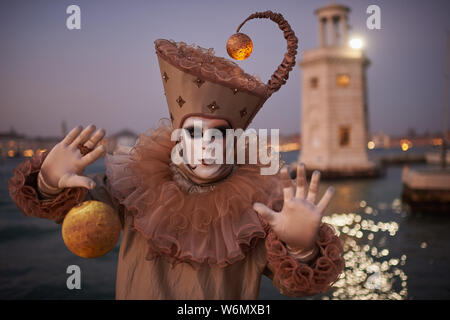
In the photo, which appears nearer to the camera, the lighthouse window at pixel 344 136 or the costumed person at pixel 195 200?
the costumed person at pixel 195 200

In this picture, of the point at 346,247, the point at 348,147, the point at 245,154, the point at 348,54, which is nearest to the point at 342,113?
the point at 348,147

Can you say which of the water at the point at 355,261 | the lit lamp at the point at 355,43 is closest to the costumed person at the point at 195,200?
the water at the point at 355,261

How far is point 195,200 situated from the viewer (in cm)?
145

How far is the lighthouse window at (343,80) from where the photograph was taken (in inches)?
724

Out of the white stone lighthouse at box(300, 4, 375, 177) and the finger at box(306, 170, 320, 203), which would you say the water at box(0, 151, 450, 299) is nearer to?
the finger at box(306, 170, 320, 203)

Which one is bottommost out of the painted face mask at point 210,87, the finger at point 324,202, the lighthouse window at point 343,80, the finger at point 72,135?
the finger at point 324,202

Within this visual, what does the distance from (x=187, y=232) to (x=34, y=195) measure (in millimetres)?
575

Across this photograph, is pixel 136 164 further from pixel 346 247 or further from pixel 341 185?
pixel 341 185

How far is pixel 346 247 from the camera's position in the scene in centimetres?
729

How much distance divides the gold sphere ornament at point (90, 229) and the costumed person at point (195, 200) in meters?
0.09

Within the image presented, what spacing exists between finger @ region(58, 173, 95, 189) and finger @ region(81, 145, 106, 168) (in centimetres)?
5

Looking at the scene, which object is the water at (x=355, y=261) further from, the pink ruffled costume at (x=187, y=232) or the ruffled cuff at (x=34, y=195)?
the ruffled cuff at (x=34, y=195)

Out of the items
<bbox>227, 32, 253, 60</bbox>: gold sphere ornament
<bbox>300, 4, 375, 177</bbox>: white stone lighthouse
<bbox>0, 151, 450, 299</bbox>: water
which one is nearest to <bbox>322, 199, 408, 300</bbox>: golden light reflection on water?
<bbox>0, 151, 450, 299</bbox>: water
